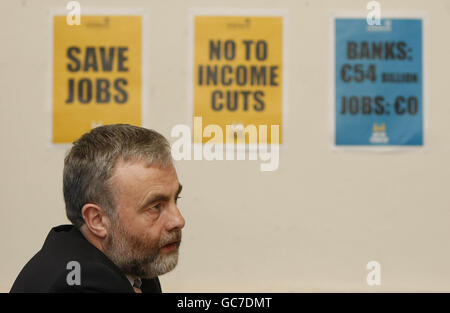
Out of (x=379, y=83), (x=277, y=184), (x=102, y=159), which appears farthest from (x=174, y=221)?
(x=379, y=83)

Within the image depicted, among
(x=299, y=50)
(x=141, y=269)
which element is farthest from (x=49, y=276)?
(x=299, y=50)

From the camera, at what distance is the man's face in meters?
0.88

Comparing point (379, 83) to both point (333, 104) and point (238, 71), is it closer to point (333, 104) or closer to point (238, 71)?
point (333, 104)

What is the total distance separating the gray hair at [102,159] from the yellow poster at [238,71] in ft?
2.18

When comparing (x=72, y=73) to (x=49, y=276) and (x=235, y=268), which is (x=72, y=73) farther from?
(x=49, y=276)

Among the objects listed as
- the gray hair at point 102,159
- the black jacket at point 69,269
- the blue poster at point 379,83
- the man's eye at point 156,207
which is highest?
the blue poster at point 379,83

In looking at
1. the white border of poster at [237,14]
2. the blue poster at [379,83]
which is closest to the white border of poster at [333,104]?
the blue poster at [379,83]

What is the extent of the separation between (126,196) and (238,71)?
0.82m

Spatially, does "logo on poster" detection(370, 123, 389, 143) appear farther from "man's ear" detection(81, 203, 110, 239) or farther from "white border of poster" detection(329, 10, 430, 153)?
"man's ear" detection(81, 203, 110, 239)

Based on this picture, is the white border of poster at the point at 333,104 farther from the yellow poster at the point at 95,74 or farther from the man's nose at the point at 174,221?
the man's nose at the point at 174,221

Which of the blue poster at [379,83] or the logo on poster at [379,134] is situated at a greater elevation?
the blue poster at [379,83]

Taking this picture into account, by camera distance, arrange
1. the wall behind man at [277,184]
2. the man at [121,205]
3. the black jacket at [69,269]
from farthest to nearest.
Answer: the wall behind man at [277,184] < the man at [121,205] < the black jacket at [69,269]

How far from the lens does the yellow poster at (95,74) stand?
1.57m
